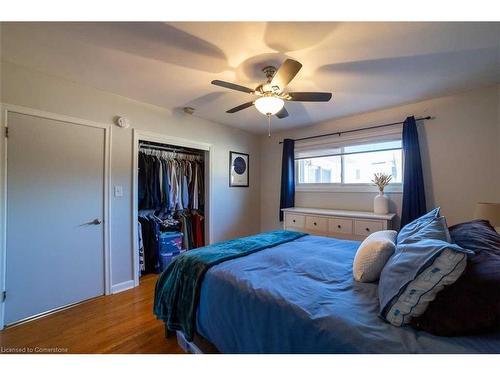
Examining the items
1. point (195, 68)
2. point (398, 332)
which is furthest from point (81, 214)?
point (398, 332)

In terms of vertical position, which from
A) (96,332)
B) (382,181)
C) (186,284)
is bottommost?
(96,332)

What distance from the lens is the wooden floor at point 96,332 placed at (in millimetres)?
1674

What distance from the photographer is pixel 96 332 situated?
1.85 m

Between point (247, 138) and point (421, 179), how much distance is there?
2.74 meters

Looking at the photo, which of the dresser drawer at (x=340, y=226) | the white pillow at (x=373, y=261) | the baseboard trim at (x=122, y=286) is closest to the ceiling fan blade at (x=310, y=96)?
the white pillow at (x=373, y=261)

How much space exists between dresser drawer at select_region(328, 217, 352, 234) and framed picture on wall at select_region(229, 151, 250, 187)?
173cm

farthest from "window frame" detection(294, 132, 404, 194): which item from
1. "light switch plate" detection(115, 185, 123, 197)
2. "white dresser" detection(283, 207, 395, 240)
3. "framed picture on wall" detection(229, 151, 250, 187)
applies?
"light switch plate" detection(115, 185, 123, 197)

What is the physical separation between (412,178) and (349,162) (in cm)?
88

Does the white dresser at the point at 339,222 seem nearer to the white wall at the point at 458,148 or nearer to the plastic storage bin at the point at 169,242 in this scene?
the white wall at the point at 458,148

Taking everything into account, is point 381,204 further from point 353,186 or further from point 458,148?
point 458,148

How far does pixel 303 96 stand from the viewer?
191cm

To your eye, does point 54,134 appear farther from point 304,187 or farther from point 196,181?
point 304,187

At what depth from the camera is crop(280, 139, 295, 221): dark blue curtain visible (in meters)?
3.93

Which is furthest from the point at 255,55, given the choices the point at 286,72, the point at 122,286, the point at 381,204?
the point at 122,286
